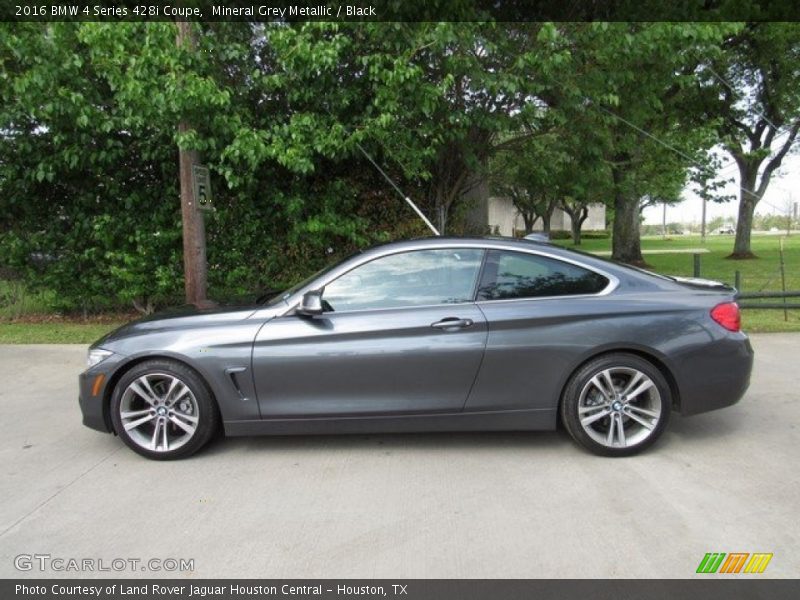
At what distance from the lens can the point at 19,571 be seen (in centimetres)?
275

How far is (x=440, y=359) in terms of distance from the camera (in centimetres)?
380

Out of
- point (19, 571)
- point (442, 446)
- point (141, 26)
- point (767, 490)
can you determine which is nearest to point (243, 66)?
point (141, 26)

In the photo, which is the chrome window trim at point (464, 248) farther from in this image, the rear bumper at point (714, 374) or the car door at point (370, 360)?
the rear bumper at point (714, 374)

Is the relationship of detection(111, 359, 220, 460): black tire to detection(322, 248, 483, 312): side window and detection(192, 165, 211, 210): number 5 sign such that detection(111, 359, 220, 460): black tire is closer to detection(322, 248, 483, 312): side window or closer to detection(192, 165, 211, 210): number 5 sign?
detection(322, 248, 483, 312): side window

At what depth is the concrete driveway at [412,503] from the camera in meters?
2.79

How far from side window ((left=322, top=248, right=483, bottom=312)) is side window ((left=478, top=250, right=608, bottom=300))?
101 mm

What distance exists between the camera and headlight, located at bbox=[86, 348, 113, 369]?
3977 millimetres

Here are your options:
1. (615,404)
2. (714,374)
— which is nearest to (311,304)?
(615,404)

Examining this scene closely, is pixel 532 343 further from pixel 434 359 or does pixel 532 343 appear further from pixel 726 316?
pixel 726 316

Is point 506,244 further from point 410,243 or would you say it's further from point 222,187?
point 222,187

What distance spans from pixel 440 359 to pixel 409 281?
584 mm

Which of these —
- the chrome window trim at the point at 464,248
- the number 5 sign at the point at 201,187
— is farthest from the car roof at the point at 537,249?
the number 5 sign at the point at 201,187

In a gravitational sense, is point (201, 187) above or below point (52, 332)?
above

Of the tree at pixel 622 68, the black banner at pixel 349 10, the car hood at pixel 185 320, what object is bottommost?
the car hood at pixel 185 320
